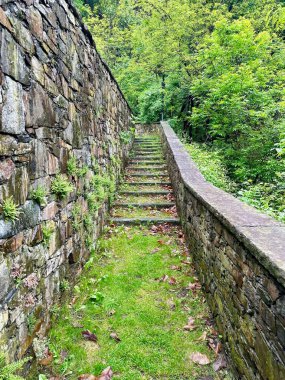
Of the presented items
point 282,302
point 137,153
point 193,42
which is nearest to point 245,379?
point 282,302

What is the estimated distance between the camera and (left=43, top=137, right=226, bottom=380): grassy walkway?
2131 mm

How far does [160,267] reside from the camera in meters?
3.56

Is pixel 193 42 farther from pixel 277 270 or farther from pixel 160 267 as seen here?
pixel 277 270

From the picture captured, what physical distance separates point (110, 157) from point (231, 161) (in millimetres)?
4238

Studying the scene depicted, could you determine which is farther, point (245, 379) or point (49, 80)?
point (49, 80)

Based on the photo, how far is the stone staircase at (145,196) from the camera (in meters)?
4.91

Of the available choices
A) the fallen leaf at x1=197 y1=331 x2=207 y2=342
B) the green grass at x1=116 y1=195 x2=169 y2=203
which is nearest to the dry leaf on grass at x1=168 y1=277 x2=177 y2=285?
the fallen leaf at x1=197 y1=331 x2=207 y2=342

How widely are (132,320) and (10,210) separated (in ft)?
5.44

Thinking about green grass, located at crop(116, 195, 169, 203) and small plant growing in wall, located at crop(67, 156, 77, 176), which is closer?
small plant growing in wall, located at crop(67, 156, 77, 176)

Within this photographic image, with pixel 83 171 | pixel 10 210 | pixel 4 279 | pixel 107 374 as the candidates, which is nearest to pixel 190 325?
pixel 107 374

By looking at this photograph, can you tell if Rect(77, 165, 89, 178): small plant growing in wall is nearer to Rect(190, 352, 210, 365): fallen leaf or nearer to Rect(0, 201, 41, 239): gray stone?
Rect(0, 201, 41, 239): gray stone

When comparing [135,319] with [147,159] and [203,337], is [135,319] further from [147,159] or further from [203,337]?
[147,159]

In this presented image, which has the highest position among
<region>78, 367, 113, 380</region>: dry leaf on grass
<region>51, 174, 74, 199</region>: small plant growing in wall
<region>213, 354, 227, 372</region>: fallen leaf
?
<region>51, 174, 74, 199</region>: small plant growing in wall

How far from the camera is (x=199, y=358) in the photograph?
2.19 m
